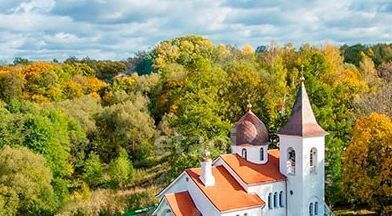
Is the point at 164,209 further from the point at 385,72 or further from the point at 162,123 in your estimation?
the point at 385,72

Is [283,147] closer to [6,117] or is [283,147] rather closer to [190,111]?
[190,111]

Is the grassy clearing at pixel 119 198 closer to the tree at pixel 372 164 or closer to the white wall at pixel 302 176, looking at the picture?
the white wall at pixel 302 176

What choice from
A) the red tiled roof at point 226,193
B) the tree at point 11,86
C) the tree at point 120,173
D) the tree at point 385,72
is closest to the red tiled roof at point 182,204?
the red tiled roof at point 226,193

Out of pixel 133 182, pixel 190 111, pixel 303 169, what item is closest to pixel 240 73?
pixel 190 111

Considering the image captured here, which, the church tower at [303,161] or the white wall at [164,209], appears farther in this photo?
the church tower at [303,161]

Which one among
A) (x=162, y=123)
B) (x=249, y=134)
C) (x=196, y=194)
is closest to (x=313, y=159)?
(x=249, y=134)

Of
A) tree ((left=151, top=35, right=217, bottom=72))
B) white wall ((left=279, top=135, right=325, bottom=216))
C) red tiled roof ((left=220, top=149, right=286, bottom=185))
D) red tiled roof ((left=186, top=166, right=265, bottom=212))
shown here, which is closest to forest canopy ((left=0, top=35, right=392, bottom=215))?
white wall ((left=279, top=135, right=325, bottom=216))

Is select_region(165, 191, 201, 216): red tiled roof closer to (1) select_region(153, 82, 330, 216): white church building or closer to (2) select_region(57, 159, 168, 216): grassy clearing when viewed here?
(1) select_region(153, 82, 330, 216): white church building
